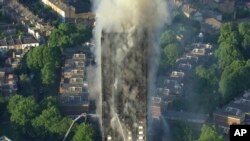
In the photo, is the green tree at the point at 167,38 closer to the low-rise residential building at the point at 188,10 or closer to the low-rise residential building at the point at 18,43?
the low-rise residential building at the point at 188,10

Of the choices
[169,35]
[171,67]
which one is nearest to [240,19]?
[169,35]

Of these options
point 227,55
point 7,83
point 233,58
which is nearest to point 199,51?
point 227,55

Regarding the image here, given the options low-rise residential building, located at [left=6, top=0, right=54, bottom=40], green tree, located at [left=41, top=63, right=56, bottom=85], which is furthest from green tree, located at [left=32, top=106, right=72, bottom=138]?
low-rise residential building, located at [left=6, top=0, right=54, bottom=40]

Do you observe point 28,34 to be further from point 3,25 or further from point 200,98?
point 200,98

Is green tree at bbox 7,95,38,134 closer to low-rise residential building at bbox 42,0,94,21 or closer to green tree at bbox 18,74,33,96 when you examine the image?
green tree at bbox 18,74,33,96

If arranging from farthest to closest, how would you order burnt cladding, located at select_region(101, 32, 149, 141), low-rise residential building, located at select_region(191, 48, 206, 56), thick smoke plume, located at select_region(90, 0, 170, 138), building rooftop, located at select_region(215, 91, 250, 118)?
low-rise residential building, located at select_region(191, 48, 206, 56), building rooftop, located at select_region(215, 91, 250, 118), burnt cladding, located at select_region(101, 32, 149, 141), thick smoke plume, located at select_region(90, 0, 170, 138)

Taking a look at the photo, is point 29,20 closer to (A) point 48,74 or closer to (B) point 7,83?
(A) point 48,74
